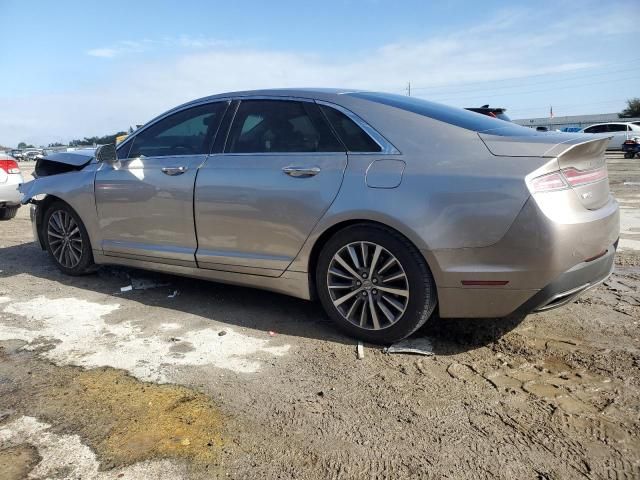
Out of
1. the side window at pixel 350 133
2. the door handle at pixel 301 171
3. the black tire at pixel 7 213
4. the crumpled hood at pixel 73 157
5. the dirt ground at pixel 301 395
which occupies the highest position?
the side window at pixel 350 133


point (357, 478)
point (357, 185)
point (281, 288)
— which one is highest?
point (357, 185)

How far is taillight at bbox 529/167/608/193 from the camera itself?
2.91 meters

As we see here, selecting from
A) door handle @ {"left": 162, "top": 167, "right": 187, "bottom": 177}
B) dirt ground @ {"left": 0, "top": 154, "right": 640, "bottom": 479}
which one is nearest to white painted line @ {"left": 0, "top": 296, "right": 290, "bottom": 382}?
dirt ground @ {"left": 0, "top": 154, "right": 640, "bottom": 479}

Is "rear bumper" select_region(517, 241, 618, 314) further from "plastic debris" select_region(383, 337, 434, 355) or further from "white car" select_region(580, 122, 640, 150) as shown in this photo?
"white car" select_region(580, 122, 640, 150)

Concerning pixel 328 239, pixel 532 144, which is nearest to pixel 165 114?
pixel 328 239

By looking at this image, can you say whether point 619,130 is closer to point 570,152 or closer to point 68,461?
point 570,152

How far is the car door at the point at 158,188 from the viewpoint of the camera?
422 centimetres

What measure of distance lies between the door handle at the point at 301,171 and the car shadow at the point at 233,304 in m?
1.11

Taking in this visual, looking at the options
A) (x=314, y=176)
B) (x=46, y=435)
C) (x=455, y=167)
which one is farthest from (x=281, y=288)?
(x=46, y=435)

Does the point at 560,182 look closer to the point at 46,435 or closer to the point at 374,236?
the point at 374,236

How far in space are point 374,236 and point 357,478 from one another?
1530 mm

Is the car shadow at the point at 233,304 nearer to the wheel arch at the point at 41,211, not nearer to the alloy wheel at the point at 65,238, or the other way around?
the alloy wheel at the point at 65,238

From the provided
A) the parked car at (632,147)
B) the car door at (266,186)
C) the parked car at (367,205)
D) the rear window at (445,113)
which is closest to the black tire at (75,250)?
the parked car at (367,205)

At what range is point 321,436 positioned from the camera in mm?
2504
